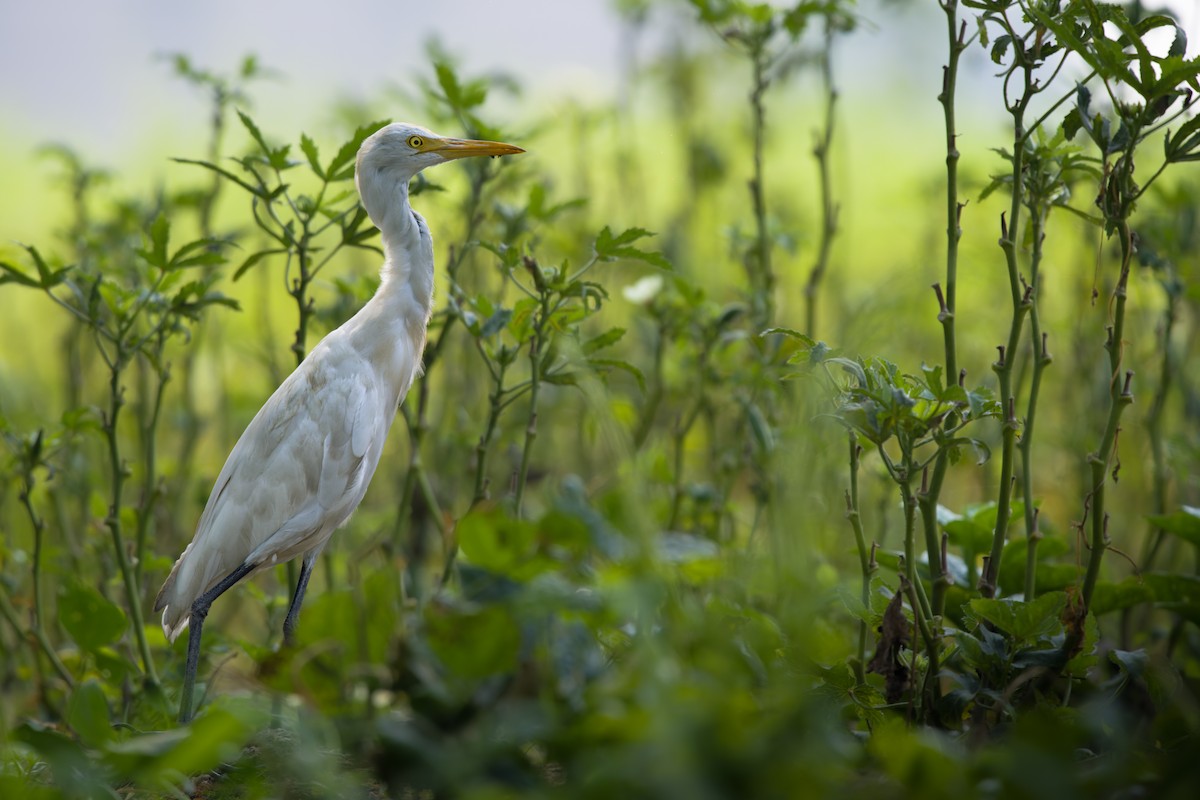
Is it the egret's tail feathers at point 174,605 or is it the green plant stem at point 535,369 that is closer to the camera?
the green plant stem at point 535,369

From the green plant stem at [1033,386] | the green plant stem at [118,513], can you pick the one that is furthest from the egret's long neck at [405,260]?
the green plant stem at [1033,386]

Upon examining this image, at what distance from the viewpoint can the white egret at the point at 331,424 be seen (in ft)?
8.56

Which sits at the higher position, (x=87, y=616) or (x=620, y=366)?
(x=620, y=366)

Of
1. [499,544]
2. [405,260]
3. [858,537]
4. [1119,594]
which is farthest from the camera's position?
[405,260]

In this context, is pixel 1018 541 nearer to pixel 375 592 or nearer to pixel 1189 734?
pixel 1189 734

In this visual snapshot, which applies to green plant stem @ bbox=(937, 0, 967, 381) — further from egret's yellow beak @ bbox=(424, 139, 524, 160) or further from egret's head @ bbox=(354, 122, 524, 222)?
egret's head @ bbox=(354, 122, 524, 222)

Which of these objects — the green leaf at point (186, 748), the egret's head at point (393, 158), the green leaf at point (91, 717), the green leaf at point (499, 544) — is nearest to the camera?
the green leaf at point (186, 748)

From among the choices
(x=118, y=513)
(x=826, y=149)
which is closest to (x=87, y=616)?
(x=118, y=513)

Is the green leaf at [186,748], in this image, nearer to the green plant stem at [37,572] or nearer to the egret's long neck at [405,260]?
the green plant stem at [37,572]

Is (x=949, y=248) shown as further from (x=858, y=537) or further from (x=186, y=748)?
(x=186, y=748)

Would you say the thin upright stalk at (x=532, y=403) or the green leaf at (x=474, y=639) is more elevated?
the thin upright stalk at (x=532, y=403)

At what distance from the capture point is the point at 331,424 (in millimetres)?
2607

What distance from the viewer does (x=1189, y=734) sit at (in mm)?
1466

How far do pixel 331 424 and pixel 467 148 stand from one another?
0.78 metres
